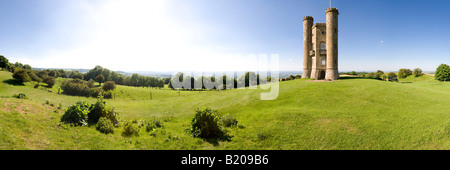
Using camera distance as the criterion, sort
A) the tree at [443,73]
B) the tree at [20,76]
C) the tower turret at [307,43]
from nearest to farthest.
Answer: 1. the tower turret at [307,43]
2. the tree at [443,73]
3. the tree at [20,76]

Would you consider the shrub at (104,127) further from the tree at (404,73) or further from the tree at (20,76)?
the tree at (404,73)

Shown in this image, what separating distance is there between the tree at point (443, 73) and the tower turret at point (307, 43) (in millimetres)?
42257

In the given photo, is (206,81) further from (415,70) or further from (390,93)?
(415,70)

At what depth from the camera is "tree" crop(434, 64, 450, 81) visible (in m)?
46.1

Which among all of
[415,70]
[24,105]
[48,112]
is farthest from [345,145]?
[415,70]

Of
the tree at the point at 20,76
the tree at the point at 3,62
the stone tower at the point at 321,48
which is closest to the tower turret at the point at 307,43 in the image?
the stone tower at the point at 321,48

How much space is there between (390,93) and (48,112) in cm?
3305

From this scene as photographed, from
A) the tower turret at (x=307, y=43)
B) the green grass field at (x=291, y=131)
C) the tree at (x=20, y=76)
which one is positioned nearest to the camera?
the green grass field at (x=291, y=131)

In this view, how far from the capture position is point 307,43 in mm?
39375

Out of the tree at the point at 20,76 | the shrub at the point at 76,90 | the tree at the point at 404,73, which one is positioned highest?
the tree at the point at 404,73

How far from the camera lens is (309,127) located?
11805mm

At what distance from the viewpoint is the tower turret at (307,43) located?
39.2m

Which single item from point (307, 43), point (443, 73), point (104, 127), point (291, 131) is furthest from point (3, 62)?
point (443, 73)

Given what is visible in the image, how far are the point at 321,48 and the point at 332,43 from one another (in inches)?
153
